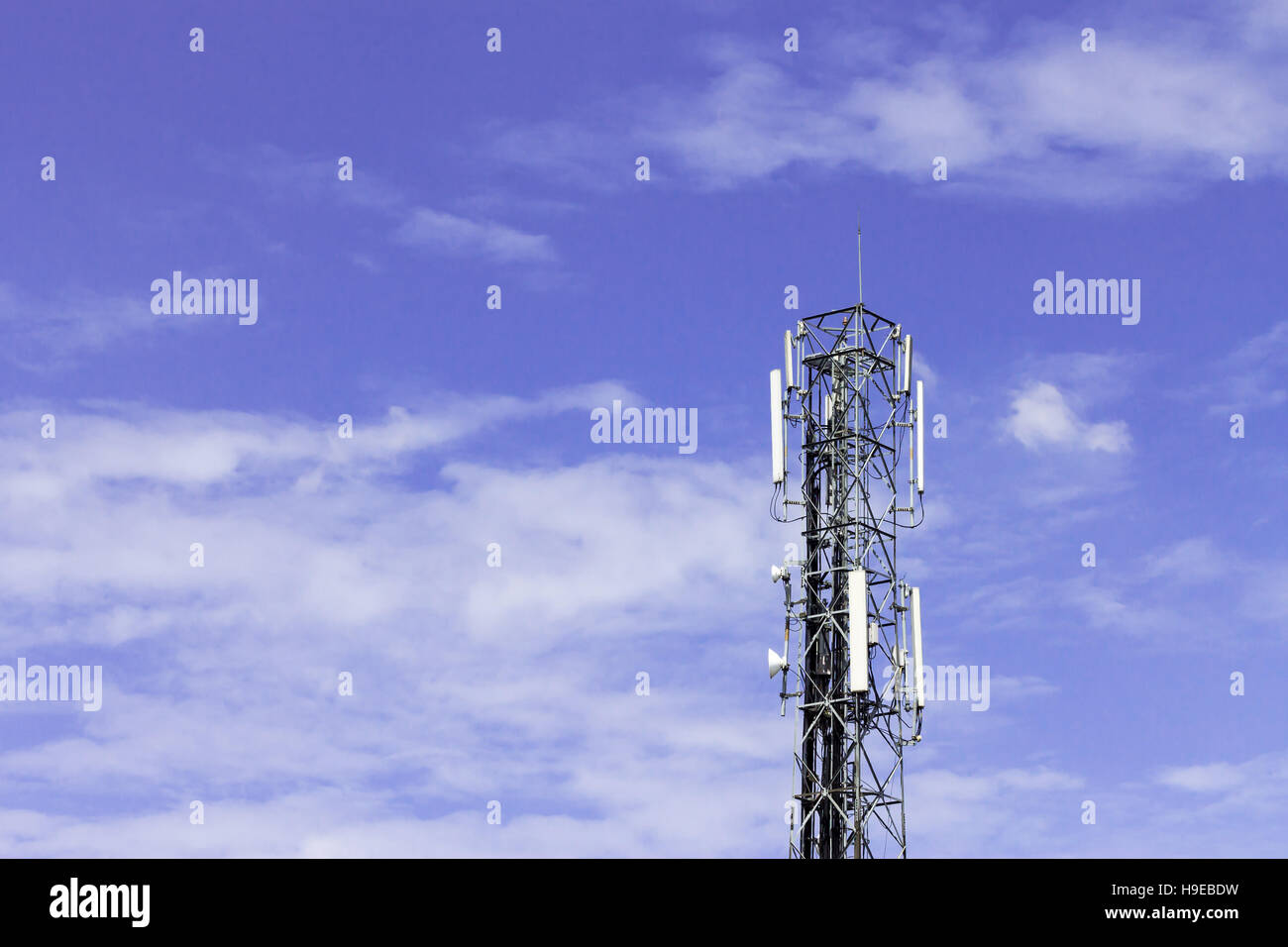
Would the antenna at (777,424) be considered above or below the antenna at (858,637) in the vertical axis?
above

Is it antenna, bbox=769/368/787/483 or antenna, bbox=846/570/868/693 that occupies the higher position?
antenna, bbox=769/368/787/483

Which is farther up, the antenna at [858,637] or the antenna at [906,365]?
the antenna at [906,365]

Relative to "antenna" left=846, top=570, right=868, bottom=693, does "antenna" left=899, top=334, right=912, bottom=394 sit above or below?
above
